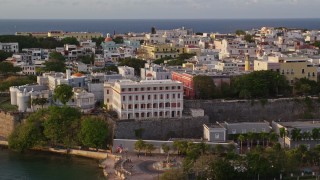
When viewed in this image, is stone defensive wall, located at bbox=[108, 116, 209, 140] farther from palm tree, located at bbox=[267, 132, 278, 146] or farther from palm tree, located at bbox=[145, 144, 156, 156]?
palm tree, located at bbox=[267, 132, 278, 146]

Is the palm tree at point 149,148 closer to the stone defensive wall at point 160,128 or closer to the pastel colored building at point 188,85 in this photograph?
the stone defensive wall at point 160,128

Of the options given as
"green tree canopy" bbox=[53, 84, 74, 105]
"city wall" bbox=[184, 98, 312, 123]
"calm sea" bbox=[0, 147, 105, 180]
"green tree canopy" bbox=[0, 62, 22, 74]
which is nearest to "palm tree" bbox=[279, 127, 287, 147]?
"city wall" bbox=[184, 98, 312, 123]

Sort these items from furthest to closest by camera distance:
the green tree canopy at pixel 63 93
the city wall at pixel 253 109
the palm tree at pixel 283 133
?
the city wall at pixel 253 109 → the green tree canopy at pixel 63 93 → the palm tree at pixel 283 133

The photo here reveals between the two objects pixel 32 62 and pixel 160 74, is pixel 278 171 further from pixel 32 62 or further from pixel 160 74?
pixel 32 62

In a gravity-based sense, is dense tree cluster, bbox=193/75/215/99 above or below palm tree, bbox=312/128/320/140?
above

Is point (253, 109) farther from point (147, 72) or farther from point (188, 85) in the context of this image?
point (147, 72)

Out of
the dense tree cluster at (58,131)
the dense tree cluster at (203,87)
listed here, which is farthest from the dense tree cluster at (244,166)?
the dense tree cluster at (203,87)

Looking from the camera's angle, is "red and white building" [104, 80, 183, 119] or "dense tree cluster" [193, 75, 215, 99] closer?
"red and white building" [104, 80, 183, 119]

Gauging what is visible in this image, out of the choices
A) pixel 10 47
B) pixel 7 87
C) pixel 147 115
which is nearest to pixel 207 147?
pixel 147 115
